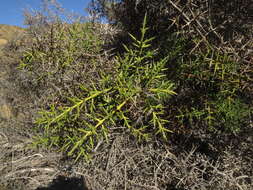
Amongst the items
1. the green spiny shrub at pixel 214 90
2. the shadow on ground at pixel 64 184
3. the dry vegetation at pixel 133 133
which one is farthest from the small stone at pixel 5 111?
the green spiny shrub at pixel 214 90

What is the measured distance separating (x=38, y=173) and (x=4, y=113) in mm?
2207

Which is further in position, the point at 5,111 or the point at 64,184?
the point at 5,111

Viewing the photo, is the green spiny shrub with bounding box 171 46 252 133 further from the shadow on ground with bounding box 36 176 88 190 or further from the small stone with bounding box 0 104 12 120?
the small stone with bounding box 0 104 12 120

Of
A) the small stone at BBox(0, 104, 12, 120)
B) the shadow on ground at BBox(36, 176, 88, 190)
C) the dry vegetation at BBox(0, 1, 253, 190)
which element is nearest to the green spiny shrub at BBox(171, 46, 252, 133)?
the dry vegetation at BBox(0, 1, 253, 190)

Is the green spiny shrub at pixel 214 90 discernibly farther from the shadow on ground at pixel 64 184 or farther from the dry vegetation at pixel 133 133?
the shadow on ground at pixel 64 184

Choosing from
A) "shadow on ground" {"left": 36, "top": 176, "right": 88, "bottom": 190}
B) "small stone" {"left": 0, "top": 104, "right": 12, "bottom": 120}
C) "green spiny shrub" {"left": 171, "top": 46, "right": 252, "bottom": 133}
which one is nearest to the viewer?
"green spiny shrub" {"left": 171, "top": 46, "right": 252, "bottom": 133}

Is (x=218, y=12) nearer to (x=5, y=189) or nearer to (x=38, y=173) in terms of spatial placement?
(x=38, y=173)

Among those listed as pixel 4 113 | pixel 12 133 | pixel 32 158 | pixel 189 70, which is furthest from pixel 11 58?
pixel 189 70

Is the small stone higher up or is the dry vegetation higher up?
the small stone

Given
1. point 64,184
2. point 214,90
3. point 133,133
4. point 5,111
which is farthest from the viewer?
point 5,111

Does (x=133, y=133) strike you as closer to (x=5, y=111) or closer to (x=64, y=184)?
(x=64, y=184)

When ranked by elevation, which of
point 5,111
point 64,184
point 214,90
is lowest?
point 64,184

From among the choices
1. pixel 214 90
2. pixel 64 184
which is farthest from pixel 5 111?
pixel 214 90

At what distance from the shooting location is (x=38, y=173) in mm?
2197
